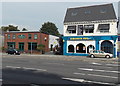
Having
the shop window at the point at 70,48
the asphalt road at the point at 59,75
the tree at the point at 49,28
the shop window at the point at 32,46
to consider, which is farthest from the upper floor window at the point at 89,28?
the tree at the point at 49,28

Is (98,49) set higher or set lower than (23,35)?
lower

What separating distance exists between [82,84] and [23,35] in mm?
40201

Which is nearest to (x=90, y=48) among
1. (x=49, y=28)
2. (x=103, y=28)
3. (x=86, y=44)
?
(x=86, y=44)

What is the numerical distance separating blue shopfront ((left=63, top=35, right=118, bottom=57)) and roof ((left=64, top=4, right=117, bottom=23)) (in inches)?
159

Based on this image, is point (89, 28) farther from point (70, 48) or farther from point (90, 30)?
point (70, 48)

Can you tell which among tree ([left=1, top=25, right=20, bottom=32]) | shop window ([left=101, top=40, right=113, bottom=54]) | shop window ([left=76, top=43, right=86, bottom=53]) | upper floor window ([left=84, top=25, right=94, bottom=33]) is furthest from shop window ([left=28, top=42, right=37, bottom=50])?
tree ([left=1, top=25, right=20, bottom=32])

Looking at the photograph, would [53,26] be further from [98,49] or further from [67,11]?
[98,49]

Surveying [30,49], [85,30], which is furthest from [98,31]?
[30,49]

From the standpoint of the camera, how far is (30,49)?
4625cm

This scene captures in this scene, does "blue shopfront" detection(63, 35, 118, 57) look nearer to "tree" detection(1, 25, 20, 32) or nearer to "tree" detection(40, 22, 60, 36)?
"tree" detection(1, 25, 20, 32)

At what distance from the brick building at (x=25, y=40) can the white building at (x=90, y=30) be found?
10.1m

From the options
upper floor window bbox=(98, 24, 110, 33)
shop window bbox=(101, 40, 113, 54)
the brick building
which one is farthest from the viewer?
the brick building

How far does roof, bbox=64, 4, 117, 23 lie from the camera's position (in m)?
36.2

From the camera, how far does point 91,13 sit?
126 ft
